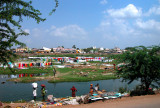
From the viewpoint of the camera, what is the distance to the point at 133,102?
33.3 ft

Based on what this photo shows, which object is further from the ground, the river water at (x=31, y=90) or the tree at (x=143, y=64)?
the tree at (x=143, y=64)

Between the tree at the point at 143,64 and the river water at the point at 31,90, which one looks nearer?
the tree at the point at 143,64

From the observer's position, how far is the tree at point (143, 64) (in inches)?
504

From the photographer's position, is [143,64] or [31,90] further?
[31,90]

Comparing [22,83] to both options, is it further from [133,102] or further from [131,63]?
[133,102]

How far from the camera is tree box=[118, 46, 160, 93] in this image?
1280cm

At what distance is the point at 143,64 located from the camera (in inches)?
509

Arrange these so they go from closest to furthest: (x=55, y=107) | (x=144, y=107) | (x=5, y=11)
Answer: (x=5, y=11) < (x=144, y=107) < (x=55, y=107)

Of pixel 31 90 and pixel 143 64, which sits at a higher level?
pixel 143 64

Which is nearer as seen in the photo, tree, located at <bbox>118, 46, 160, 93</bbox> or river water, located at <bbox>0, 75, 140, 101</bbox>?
tree, located at <bbox>118, 46, 160, 93</bbox>

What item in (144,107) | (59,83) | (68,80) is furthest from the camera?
(68,80)

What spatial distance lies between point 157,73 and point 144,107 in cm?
480

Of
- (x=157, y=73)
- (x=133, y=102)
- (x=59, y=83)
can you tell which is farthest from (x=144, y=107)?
(x=59, y=83)

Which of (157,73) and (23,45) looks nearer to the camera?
(23,45)
